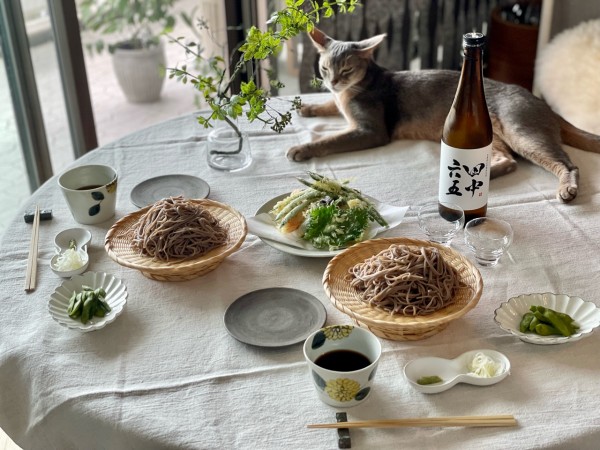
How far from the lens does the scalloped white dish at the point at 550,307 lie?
1.18 m

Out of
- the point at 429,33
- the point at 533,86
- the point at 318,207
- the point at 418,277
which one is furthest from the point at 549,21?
the point at 418,277

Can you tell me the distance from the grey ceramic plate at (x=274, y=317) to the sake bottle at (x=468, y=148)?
39 centimetres

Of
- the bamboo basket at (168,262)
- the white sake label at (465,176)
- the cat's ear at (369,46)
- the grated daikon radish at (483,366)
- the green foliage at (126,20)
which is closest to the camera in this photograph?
the grated daikon radish at (483,366)

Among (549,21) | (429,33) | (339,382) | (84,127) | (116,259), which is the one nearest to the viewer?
(339,382)

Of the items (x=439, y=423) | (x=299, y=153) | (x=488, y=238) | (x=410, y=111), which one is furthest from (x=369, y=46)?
(x=439, y=423)

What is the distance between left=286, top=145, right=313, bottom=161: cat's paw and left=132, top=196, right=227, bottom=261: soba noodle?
44 cm

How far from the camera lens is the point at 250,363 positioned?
1.15 m

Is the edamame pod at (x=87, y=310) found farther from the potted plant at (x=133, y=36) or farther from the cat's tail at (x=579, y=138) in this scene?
the potted plant at (x=133, y=36)

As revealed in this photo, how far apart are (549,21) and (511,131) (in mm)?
1475

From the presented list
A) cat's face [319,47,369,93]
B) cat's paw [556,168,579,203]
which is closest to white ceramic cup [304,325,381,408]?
cat's paw [556,168,579,203]

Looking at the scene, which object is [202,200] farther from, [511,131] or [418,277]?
[511,131]

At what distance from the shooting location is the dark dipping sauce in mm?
1064

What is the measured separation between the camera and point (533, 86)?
316cm

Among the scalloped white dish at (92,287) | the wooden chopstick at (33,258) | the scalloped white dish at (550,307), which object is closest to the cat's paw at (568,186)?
the scalloped white dish at (550,307)
